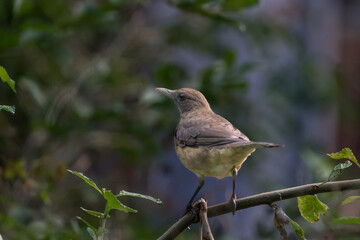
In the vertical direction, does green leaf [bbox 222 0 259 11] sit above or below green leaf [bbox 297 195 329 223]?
above

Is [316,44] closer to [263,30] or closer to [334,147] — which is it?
[334,147]

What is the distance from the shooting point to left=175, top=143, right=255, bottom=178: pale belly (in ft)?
7.06

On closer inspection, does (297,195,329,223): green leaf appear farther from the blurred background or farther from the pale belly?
the blurred background

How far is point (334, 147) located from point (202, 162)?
4471 millimetres

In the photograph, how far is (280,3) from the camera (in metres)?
5.28

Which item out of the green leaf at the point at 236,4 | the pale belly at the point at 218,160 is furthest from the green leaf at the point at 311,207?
the green leaf at the point at 236,4

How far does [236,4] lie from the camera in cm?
260

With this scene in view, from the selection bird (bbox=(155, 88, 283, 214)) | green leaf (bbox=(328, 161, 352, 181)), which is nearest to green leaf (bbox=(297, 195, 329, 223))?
green leaf (bbox=(328, 161, 352, 181))

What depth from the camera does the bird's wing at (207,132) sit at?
2.29m

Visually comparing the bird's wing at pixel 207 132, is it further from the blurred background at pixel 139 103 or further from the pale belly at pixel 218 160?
the blurred background at pixel 139 103

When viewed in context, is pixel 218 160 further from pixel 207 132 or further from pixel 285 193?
pixel 285 193

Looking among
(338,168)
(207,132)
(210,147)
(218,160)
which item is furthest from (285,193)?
(207,132)

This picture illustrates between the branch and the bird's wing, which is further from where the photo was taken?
the bird's wing

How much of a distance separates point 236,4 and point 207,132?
65cm
